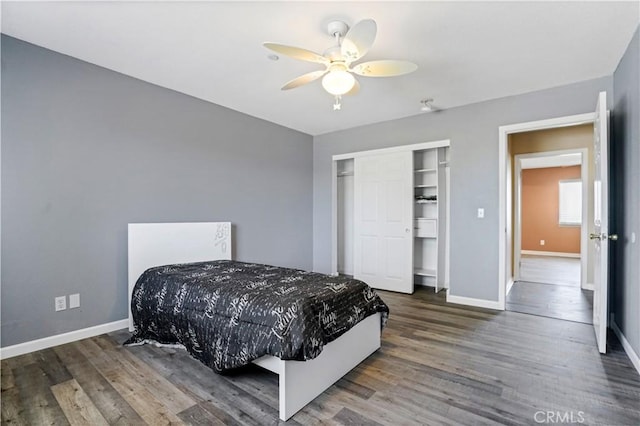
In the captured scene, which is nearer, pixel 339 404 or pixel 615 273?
pixel 339 404

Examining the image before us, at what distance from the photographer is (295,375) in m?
1.81

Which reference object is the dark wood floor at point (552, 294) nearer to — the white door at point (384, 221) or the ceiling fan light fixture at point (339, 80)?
the white door at point (384, 221)

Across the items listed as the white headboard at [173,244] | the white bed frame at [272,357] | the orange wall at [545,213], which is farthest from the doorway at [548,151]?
the white headboard at [173,244]

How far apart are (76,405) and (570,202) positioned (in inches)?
397

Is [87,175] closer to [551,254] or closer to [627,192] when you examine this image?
[627,192]

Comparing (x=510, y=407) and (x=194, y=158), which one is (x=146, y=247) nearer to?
(x=194, y=158)

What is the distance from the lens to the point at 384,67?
2229mm

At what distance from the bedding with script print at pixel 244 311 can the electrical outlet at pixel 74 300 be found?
455 mm

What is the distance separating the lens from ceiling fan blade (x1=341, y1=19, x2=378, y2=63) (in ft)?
5.85

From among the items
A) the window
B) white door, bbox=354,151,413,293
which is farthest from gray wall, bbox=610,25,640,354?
the window

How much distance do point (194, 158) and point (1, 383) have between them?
2.55 meters

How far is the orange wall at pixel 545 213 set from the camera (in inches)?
314

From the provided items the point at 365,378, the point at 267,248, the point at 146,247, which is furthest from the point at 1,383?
the point at 267,248

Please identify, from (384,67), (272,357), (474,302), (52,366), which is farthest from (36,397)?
(474,302)
